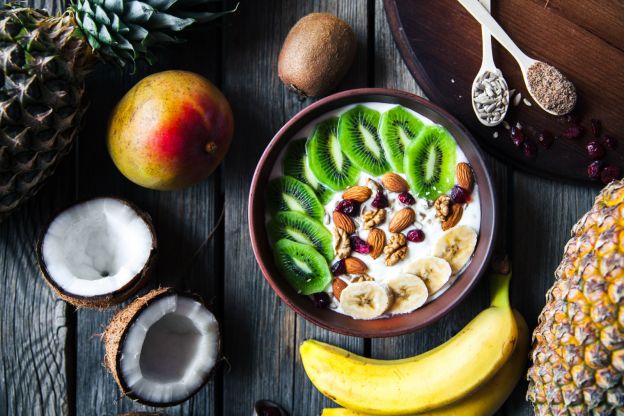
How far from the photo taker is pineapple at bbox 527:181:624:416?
1074 millimetres

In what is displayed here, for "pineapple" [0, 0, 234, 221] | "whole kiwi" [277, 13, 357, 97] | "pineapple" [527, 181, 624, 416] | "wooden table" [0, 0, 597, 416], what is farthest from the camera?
"wooden table" [0, 0, 597, 416]

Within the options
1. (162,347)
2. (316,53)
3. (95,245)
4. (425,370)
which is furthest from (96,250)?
(425,370)

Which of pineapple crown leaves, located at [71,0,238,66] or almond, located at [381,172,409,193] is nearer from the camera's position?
pineapple crown leaves, located at [71,0,238,66]

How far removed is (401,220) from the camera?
4.52 ft

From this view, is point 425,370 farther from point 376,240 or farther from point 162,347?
point 162,347

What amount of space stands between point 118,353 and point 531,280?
0.90 m

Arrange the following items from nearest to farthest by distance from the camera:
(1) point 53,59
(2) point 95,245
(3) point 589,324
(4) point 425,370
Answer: (3) point 589,324 → (1) point 53,59 → (4) point 425,370 → (2) point 95,245

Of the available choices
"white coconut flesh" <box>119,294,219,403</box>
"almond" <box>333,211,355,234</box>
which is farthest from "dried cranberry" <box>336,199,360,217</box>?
"white coconut flesh" <box>119,294,219,403</box>

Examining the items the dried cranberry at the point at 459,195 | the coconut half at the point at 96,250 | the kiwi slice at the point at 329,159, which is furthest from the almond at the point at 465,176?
the coconut half at the point at 96,250

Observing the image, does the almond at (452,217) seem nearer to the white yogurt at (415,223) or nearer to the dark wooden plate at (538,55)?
the white yogurt at (415,223)

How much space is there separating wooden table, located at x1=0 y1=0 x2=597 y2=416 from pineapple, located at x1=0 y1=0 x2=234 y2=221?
151 mm

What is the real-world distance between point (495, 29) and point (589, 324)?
0.65 m

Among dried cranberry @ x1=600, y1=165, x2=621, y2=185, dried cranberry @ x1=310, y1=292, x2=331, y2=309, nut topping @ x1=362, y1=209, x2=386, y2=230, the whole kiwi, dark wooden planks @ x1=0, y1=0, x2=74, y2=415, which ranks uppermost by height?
the whole kiwi

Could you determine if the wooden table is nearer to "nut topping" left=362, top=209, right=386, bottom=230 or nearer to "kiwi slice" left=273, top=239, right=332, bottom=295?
"kiwi slice" left=273, top=239, right=332, bottom=295
